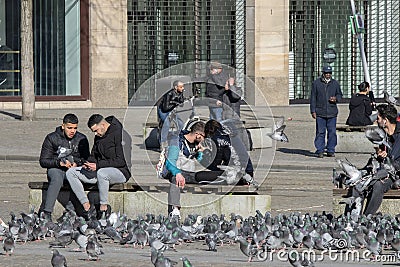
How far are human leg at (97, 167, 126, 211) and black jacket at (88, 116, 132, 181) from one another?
0.28ft

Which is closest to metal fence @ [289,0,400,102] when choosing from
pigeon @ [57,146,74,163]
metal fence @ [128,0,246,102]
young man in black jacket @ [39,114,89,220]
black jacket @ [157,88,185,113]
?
metal fence @ [128,0,246,102]

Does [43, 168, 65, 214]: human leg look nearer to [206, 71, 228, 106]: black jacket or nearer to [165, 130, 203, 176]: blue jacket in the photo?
[165, 130, 203, 176]: blue jacket

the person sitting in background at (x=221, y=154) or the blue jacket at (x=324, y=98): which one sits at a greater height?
the blue jacket at (x=324, y=98)

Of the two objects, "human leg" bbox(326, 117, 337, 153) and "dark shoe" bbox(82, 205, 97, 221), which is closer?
"dark shoe" bbox(82, 205, 97, 221)

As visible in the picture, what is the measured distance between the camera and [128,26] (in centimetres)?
3478

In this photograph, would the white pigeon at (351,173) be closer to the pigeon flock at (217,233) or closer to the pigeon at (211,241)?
the pigeon flock at (217,233)

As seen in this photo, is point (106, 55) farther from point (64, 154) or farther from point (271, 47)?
point (64, 154)

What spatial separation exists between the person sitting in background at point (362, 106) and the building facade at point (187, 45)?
1144 centimetres

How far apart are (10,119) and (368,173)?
17.9 m

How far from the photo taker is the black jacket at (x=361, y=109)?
2158 centimetres

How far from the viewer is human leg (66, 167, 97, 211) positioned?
12.6m

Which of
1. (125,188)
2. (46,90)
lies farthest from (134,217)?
(46,90)

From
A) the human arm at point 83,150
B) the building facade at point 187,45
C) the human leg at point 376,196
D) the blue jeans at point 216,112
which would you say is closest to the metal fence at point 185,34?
the building facade at point 187,45

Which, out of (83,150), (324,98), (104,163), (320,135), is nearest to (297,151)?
(320,135)
